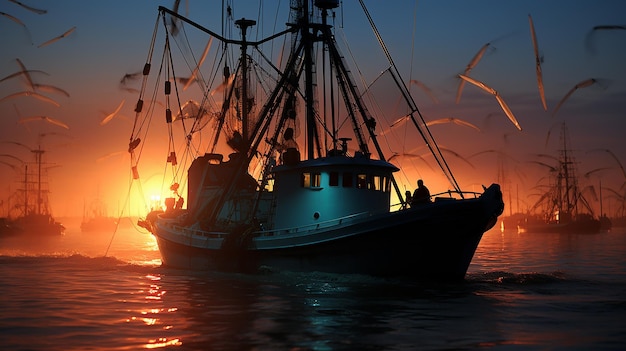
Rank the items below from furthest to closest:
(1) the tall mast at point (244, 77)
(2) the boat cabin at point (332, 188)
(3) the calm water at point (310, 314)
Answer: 1. (1) the tall mast at point (244, 77)
2. (2) the boat cabin at point (332, 188)
3. (3) the calm water at point (310, 314)

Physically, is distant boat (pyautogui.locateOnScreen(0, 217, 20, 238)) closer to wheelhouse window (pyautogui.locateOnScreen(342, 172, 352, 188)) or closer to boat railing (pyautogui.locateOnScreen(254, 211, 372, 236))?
boat railing (pyautogui.locateOnScreen(254, 211, 372, 236))

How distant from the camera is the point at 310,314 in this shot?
78.4 ft

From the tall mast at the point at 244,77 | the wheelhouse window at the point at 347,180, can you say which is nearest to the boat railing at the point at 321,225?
the wheelhouse window at the point at 347,180

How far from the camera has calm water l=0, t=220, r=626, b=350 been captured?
1895cm

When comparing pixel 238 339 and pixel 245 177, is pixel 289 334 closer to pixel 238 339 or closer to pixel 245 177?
pixel 238 339

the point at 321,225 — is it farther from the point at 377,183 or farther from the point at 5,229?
the point at 5,229

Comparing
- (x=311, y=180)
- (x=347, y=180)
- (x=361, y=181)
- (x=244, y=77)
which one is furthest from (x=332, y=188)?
(x=244, y=77)

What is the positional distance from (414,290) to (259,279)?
8.55 metres

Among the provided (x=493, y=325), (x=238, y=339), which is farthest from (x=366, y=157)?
(x=238, y=339)

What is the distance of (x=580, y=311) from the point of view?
25109 mm

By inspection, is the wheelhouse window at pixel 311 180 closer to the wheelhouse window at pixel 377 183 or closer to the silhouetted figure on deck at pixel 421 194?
the wheelhouse window at pixel 377 183

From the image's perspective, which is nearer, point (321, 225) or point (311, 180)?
point (321, 225)

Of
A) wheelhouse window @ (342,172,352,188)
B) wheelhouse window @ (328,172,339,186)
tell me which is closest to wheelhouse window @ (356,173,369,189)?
wheelhouse window @ (342,172,352,188)

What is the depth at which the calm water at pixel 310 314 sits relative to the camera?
19.0m
